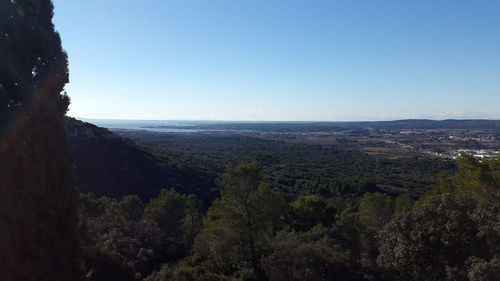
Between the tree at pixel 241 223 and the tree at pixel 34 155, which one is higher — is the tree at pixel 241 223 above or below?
below

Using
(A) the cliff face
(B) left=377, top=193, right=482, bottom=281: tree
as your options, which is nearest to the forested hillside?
(B) left=377, top=193, right=482, bottom=281: tree

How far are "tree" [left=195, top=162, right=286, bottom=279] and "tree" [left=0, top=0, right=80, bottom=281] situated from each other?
8.45 m

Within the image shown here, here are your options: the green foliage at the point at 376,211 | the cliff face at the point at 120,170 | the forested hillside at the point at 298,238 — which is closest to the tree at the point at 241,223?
the forested hillside at the point at 298,238

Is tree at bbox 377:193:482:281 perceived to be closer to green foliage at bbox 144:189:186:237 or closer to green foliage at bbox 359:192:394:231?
green foliage at bbox 359:192:394:231

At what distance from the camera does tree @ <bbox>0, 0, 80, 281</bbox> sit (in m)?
5.96

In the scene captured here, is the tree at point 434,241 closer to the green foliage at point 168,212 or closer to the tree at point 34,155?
the tree at point 34,155

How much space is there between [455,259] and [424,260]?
0.88m

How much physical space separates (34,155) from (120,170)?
40306mm

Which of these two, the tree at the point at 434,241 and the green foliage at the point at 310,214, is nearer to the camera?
the tree at the point at 434,241

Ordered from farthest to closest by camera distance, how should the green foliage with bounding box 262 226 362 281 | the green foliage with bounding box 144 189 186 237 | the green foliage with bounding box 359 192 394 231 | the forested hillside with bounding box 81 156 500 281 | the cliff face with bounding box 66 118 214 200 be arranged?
the cliff face with bounding box 66 118 214 200, the green foliage with bounding box 144 189 186 237, the green foliage with bounding box 359 192 394 231, the green foliage with bounding box 262 226 362 281, the forested hillside with bounding box 81 156 500 281

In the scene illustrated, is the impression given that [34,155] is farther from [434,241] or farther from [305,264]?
[434,241]

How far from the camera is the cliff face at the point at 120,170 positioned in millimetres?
40469

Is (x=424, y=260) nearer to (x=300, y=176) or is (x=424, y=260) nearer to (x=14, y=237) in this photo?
(x=14, y=237)

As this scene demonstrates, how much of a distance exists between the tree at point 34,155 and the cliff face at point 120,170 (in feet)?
110
